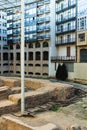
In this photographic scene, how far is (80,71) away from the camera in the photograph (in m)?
45.8

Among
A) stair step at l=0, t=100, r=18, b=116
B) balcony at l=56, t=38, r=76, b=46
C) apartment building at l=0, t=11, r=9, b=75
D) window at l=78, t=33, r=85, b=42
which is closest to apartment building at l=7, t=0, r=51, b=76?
apartment building at l=0, t=11, r=9, b=75

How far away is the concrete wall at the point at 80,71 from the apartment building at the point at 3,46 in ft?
75.6

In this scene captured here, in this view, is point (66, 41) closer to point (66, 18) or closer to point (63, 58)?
point (63, 58)

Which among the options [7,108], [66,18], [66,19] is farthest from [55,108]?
[66,18]

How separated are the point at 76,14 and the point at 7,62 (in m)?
25.0

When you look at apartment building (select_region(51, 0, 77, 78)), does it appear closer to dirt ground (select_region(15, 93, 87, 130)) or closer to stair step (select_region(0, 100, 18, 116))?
dirt ground (select_region(15, 93, 87, 130))

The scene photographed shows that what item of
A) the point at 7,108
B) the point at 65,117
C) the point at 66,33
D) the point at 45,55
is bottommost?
the point at 65,117

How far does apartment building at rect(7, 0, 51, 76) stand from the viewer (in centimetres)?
5553

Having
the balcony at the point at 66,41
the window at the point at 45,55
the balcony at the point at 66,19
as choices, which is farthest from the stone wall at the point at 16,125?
the window at the point at 45,55

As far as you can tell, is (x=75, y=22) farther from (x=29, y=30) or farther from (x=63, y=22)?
(x=29, y=30)

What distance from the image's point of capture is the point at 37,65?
5744 centimetres

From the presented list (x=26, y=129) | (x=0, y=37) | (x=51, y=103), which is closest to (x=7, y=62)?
(x=0, y=37)

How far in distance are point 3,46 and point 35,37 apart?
34.8 feet

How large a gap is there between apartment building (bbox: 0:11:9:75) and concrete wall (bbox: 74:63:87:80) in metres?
23.0
